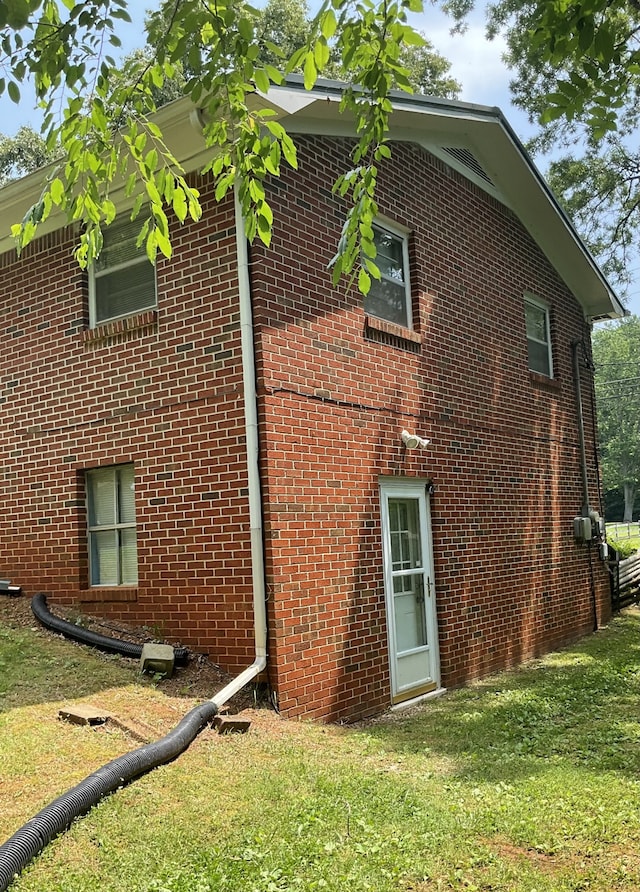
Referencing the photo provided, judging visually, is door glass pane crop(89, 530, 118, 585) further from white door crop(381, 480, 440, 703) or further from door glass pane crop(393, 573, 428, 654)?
door glass pane crop(393, 573, 428, 654)

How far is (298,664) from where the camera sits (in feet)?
22.0

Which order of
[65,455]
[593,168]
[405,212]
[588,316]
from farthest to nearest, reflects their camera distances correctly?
[593,168], [588,316], [405,212], [65,455]

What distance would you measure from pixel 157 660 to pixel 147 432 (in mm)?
2152

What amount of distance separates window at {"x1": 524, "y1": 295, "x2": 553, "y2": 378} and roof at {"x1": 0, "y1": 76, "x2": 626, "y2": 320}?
0.89m

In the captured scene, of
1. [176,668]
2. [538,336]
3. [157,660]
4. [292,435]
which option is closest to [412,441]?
[292,435]

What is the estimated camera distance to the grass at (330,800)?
3779mm

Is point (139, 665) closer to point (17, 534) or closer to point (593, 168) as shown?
point (17, 534)

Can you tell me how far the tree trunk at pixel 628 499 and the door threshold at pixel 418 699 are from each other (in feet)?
210

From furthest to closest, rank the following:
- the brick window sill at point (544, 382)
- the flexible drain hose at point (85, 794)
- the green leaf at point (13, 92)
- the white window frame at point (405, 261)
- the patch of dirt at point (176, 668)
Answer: the brick window sill at point (544, 382) < the white window frame at point (405, 261) < the patch of dirt at point (176, 668) < the flexible drain hose at point (85, 794) < the green leaf at point (13, 92)

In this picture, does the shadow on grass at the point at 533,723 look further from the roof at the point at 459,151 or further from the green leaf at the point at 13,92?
the roof at the point at 459,151


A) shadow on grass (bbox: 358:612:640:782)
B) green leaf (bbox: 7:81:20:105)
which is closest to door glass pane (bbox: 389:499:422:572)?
shadow on grass (bbox: 358:612:640:782)

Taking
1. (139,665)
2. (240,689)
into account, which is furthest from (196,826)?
(139,665)

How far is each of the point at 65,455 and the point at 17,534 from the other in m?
1.18

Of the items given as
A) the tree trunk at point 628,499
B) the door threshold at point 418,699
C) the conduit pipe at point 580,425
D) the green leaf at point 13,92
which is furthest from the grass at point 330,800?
the tree trunk at point 628,499
